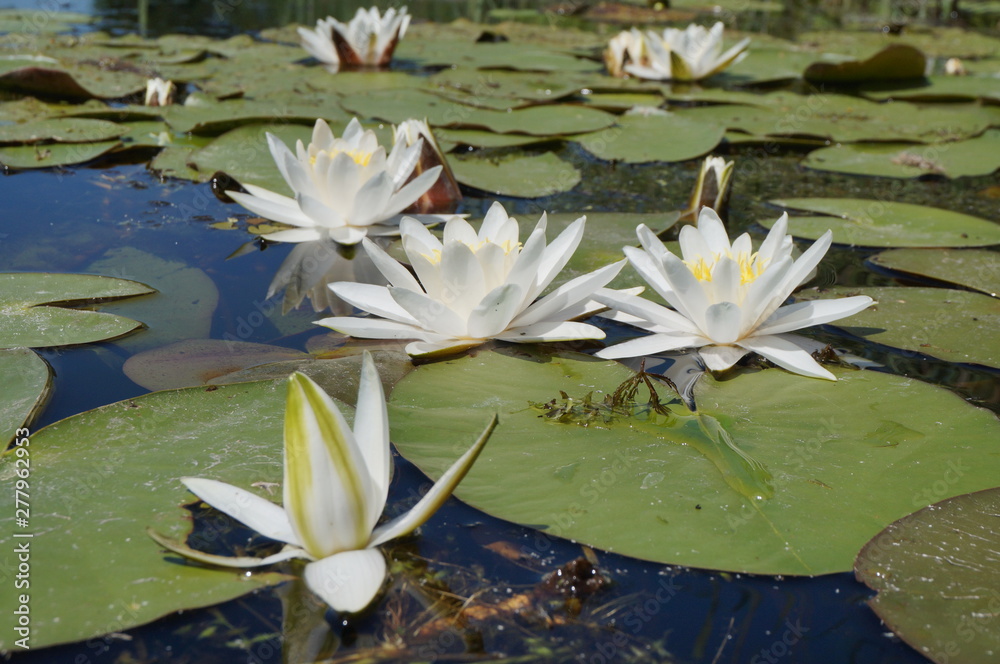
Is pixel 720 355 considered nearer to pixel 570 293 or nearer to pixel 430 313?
pixel 570 293

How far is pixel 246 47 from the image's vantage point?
7.91 meters

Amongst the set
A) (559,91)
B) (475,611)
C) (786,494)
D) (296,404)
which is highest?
(559,91)

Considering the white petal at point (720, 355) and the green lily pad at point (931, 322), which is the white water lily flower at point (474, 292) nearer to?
the white petal at point (720, 355)

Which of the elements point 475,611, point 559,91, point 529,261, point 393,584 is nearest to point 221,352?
point 529,261

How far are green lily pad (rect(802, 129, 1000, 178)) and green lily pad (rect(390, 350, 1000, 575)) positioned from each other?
2.77m

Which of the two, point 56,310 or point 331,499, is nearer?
point 331,499

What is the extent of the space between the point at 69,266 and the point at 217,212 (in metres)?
0.87

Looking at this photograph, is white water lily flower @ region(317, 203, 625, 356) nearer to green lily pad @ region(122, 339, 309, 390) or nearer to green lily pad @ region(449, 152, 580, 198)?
green lily pad @ region(122, 339, 309, 390)

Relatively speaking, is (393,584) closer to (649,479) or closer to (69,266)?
(649,479)

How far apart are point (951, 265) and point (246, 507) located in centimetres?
286

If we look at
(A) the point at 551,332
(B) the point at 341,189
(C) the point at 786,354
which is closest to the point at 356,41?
(B) the point at 341,189

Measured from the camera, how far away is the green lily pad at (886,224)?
10.8 feet

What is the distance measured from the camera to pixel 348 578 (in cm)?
136

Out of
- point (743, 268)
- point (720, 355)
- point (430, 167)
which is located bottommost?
point (720, 355)
